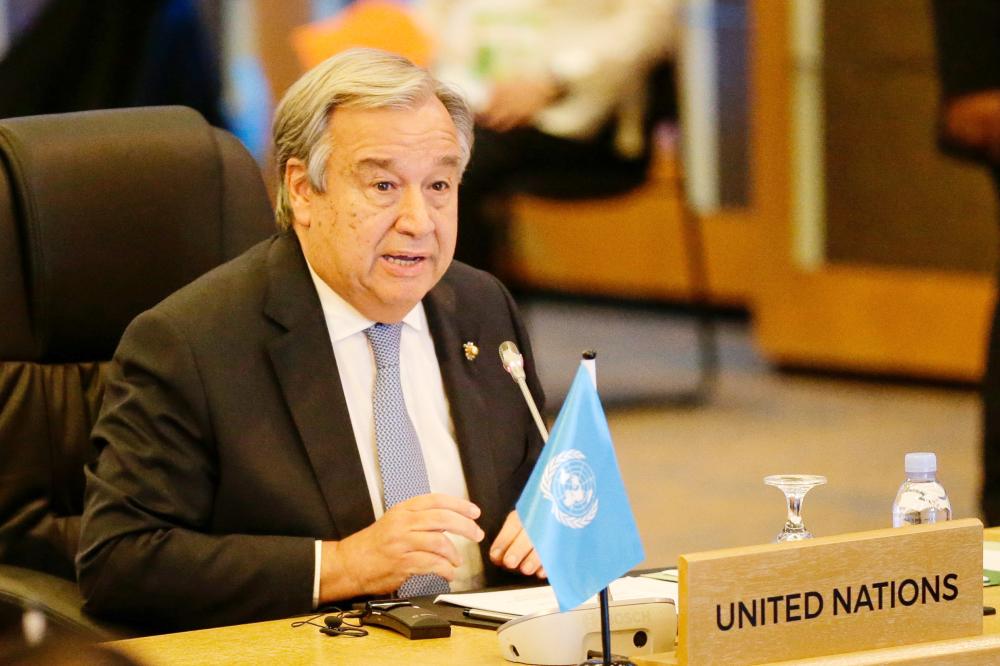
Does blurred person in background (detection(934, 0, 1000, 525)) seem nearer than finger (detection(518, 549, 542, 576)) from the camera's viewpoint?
No

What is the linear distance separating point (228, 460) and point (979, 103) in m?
2.60

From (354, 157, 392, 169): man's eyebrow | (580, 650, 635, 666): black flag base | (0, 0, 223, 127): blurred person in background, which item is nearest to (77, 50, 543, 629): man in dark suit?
(354, 157, 392, 169): man's eyebrow

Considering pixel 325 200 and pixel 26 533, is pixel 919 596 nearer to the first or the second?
pixel 325 200

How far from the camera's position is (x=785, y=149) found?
6254 millimetres

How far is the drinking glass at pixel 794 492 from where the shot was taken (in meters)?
1.80

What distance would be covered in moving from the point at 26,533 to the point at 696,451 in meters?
3.35

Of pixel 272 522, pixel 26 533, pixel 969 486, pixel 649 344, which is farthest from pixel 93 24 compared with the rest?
pixel 649 344

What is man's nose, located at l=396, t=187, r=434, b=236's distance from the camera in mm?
2119

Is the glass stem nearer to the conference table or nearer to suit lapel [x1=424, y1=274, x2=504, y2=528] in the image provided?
the conference table

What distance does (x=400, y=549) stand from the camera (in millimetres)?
1946

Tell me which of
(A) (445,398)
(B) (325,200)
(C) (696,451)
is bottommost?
(C) (696,451)

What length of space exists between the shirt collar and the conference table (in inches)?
19.1

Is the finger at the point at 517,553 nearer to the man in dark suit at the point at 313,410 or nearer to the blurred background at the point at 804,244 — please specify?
the man in dark suit at the point at 313,410

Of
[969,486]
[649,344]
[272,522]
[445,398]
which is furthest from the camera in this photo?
[649,344]
